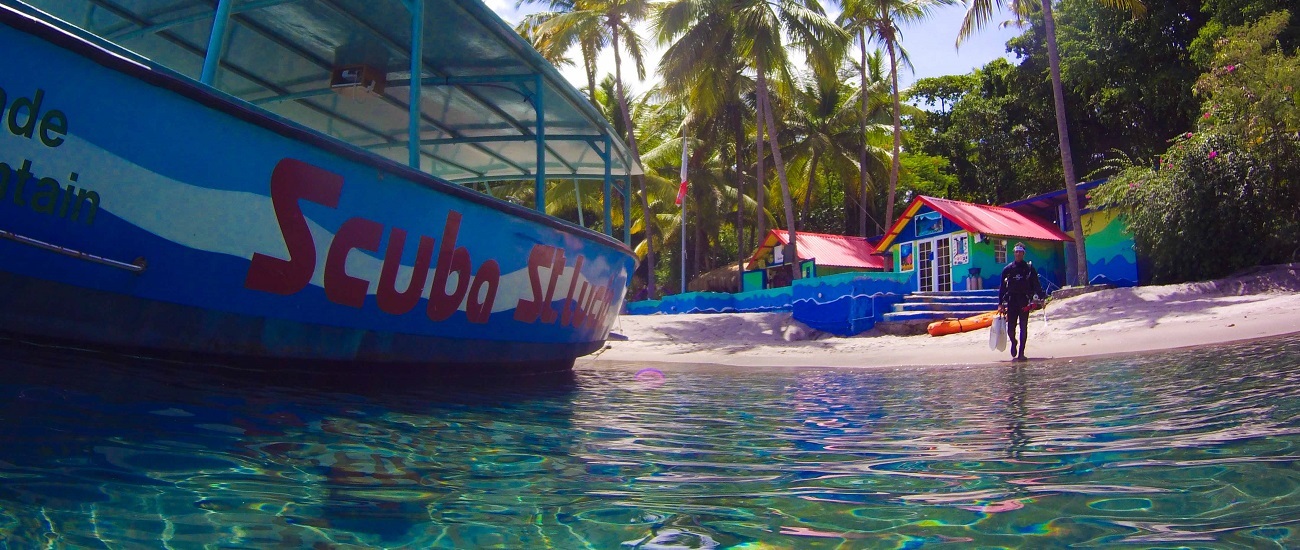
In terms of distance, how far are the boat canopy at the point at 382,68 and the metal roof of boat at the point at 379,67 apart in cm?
1

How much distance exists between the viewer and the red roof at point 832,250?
23.6 metres

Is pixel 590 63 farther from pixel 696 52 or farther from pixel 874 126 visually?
pixel 874 126

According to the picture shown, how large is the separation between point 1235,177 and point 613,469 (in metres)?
16.0

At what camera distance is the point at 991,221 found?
63.7ft

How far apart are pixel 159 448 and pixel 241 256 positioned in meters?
1.60

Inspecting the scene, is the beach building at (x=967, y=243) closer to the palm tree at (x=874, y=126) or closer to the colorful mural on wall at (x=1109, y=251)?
the colorful mural on wall at (x=1109, y=251)

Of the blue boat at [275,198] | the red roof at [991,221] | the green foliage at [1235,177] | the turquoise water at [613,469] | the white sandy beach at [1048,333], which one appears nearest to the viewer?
the turquoise water at [613,469]

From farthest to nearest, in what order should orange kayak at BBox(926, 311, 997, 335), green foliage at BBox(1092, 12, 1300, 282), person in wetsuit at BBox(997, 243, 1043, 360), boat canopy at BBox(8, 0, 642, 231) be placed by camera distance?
green foliage at BBox(1092, 12, 1300, 282) < orange kayak at BBox(926, 311, 997, 335) < person in wetsuit at BBox(997, 243, 1043, 360) < boat canopy at BBox(8, 0, 642, 231)

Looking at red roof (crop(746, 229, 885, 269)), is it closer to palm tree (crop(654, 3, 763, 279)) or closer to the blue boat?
palm tree (crop(654, 3, 763, 279))

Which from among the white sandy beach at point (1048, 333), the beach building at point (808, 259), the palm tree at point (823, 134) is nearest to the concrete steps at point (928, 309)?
the white sandy beach at point (1048, 333)

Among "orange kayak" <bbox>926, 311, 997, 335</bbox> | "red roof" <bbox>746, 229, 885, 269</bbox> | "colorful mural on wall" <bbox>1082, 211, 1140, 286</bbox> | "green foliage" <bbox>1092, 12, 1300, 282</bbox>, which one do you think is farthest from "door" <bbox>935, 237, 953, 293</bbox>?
"orange kayak" <bbox>926, 311, 997, 335</bbox>

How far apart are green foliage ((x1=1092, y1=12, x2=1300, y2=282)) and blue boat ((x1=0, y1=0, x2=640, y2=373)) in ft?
41.5

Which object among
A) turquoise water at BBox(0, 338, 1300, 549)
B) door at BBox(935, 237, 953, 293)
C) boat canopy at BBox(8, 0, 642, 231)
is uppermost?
door at BBox(935, 237, 953, 293)

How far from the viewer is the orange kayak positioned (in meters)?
12.6
